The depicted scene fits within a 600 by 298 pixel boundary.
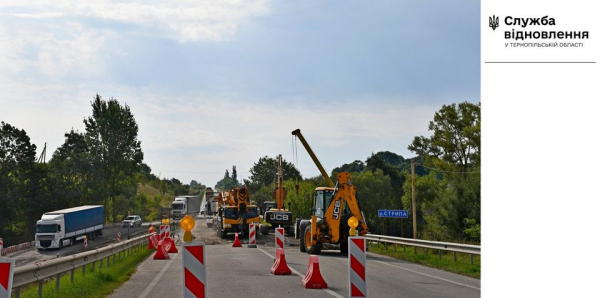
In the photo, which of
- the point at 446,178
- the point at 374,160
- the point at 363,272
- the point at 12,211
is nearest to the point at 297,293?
the point at 363,272

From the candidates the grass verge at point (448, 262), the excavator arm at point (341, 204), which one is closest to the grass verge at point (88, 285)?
the grass verge at point (448, 262)

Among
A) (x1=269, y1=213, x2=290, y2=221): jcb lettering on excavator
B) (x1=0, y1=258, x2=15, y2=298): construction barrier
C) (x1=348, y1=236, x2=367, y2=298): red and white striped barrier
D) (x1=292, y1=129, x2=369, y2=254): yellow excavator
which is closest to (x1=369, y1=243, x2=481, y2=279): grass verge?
(x1=292, y1=129, x2=369, y2=254): yellow excavator

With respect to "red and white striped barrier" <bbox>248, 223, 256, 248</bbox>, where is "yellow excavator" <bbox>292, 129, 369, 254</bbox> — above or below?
above

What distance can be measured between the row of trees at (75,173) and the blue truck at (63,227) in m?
14.7

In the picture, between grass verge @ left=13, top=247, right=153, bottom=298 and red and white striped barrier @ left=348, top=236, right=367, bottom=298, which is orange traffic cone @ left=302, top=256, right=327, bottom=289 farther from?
grass verge @ left=13, top=247, right=153, bottom=298

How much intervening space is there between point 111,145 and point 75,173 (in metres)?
6.32

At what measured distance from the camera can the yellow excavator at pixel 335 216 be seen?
23969 mm

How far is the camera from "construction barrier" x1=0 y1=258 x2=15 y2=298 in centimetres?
674

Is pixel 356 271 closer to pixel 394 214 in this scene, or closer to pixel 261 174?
pixel 394 214

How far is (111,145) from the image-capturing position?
8312 centimetres

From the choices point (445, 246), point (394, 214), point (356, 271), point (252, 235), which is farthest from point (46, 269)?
point (394, 214)

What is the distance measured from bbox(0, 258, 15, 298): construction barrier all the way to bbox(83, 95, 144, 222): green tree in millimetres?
78964

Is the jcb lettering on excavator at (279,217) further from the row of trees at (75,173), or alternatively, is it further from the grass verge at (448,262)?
the row of trees at (75,173)

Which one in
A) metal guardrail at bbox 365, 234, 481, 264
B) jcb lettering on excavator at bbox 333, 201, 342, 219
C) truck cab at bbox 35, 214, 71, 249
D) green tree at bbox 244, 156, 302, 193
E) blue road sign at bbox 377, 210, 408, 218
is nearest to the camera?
metal guardrail at bbox 365, 234, 481, 264
